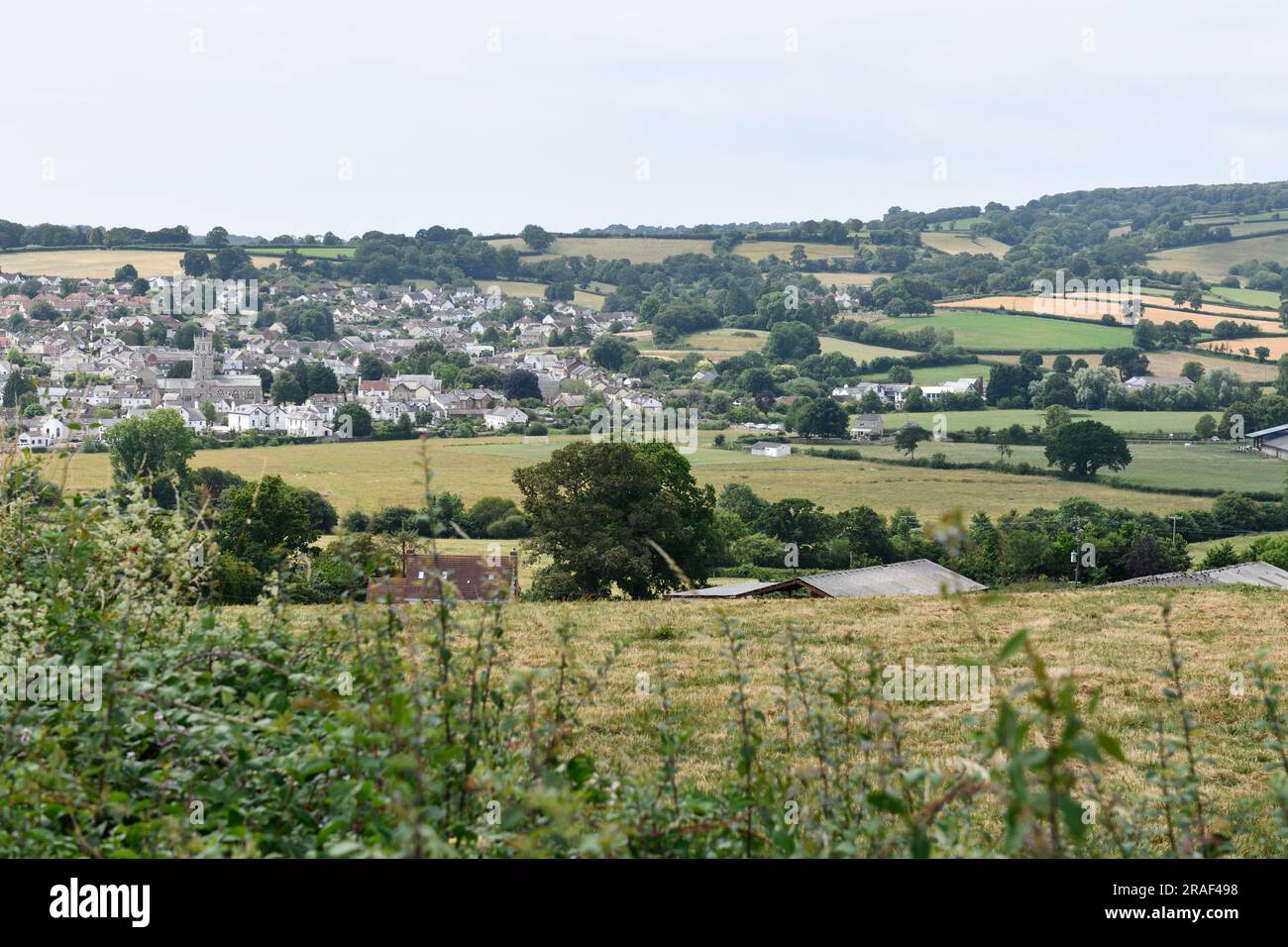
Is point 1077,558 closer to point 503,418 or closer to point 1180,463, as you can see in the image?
point 1180,463

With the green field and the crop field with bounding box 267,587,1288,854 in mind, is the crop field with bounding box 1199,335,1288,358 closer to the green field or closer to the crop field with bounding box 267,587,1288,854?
the green field

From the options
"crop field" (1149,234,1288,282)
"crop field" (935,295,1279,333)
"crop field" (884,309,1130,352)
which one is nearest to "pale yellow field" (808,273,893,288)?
"crop field" (935,295,1279,333)

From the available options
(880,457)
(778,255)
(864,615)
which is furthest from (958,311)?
(864,615)

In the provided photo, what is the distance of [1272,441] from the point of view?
6956 centimetres

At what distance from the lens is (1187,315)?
107625mm

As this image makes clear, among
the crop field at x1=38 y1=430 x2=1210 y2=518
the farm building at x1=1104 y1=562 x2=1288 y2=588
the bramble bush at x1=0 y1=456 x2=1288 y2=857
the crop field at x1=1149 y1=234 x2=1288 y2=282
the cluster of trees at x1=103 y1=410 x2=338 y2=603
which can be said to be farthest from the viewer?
the crop field at x1=1149 y1=234 x2=1288 y2=282

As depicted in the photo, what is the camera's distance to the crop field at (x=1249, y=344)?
98.3 meters

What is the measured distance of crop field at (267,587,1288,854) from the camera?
23.6 feet

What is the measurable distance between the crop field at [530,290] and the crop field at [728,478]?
271 ft

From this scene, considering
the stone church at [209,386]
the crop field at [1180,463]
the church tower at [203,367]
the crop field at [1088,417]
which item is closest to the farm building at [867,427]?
the crop field at [1088,417]

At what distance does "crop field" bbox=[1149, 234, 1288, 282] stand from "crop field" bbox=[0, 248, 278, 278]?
114m

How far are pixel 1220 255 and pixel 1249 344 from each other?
162ft

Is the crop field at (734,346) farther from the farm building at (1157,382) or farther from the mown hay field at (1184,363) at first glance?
the farm building at (1157,382)
